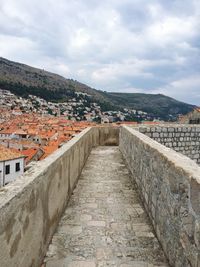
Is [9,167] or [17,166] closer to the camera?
[9,167]

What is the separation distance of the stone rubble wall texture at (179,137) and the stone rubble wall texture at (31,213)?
24.2ft

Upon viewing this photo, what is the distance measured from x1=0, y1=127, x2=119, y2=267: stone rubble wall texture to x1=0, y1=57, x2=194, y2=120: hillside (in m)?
135

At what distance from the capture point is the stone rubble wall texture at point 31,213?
94.3 inches

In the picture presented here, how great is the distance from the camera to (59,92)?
158 metres

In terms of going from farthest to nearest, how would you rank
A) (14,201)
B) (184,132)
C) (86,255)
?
1. (184,132)
2. (86,255)
3. (14,201)

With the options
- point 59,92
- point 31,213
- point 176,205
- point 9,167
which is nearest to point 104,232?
point 176,205

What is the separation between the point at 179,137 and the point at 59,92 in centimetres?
14875

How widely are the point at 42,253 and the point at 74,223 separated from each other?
129cm

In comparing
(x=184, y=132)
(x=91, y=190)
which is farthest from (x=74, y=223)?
(x=184, y=132)

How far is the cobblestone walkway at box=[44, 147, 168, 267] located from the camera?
144 inches

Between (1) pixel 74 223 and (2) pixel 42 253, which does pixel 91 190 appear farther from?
(2) pixel 42 253

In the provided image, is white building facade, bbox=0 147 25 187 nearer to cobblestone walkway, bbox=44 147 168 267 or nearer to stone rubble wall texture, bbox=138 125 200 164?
stone rubble wall texture, bbox=138 125 200 164

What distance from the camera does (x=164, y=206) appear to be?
379cm

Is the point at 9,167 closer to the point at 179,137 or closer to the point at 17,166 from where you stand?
the point at 17,166
